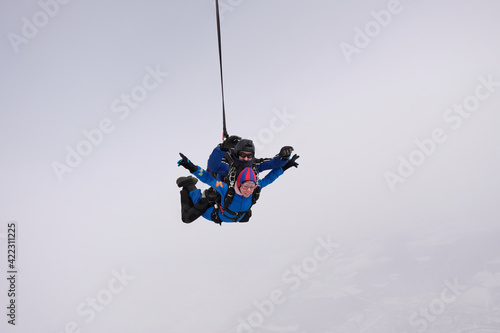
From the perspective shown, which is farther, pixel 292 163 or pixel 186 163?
pixel 292 163

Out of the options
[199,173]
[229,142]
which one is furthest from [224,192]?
[229,142]

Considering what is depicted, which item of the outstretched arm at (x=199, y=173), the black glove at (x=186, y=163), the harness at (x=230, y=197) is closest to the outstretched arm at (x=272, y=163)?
the harness at (x=230, y=197)

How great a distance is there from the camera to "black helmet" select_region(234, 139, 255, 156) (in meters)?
5.42

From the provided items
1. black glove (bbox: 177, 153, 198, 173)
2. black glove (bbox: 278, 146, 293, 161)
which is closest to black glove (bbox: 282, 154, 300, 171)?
black glove (bbox: 278, 146, 293, 161)

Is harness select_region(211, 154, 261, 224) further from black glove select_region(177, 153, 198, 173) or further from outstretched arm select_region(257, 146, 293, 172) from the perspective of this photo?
black glove select_region(177, 153, 198, 173)

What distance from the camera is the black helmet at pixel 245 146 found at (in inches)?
213

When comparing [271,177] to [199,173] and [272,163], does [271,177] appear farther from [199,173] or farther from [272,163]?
[199,173]

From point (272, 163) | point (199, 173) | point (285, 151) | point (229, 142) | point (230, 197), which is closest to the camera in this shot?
point (199, 173)

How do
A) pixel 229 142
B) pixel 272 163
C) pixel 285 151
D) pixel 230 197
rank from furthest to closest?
pixel 272 163 < pixel 230 197 < pixel 285 151 < pixel 229 142

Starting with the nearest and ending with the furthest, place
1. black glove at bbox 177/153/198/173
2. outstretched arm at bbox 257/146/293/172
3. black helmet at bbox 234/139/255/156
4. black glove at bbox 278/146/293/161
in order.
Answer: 1. black glove at bbox 177/153/198/173
2. black helmet at bbox 234/139/255/156
3. black glove at bbox 278/146/293/161
4. outstretched arm at bbox 257/146/293/172

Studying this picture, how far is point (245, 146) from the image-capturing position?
17.8 ft

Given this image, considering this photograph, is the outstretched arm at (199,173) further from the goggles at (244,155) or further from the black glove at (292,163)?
the black glove at (292,163)

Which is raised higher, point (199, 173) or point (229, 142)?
point (229, 142)

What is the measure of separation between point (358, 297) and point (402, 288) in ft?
99.8
